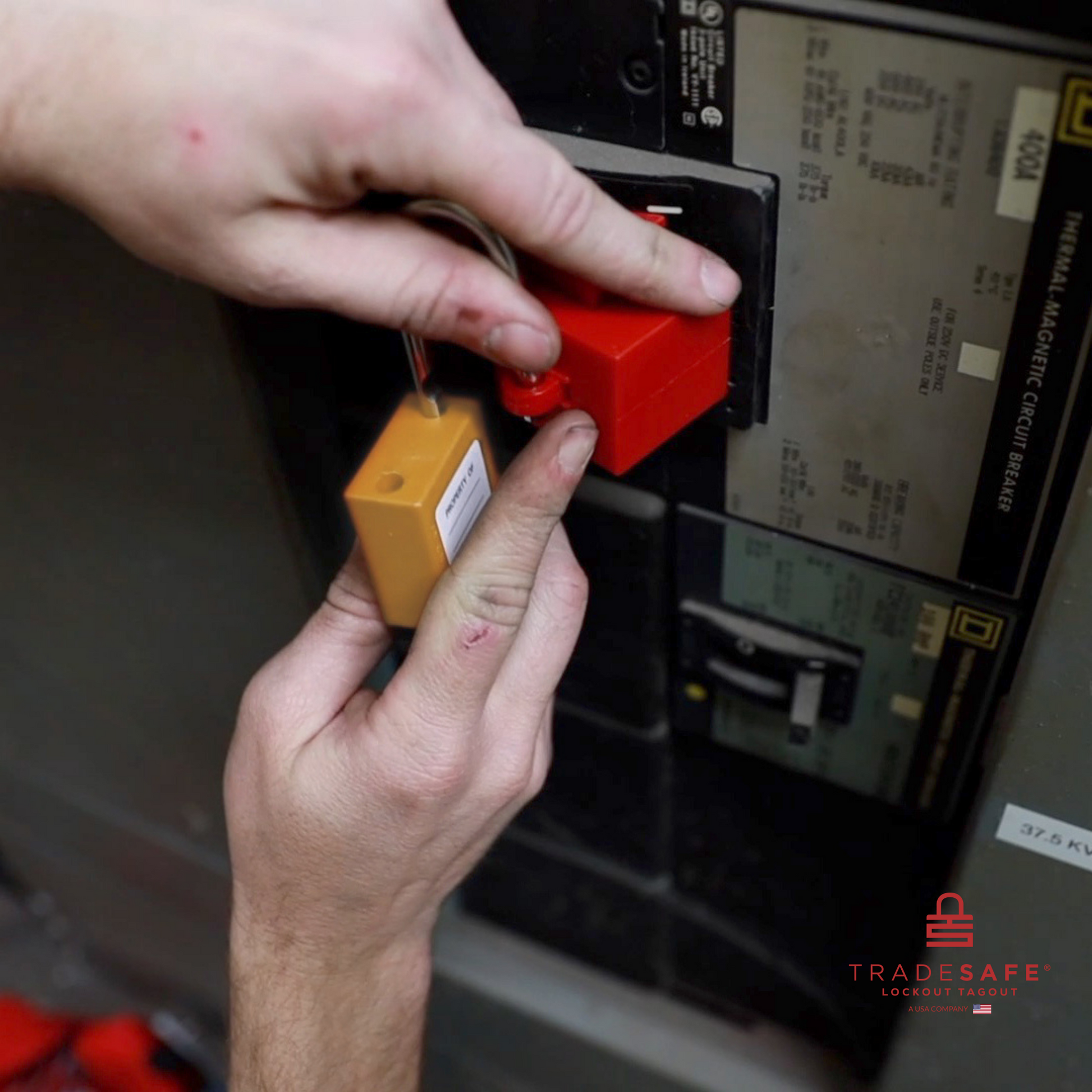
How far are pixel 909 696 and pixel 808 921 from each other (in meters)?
0.30

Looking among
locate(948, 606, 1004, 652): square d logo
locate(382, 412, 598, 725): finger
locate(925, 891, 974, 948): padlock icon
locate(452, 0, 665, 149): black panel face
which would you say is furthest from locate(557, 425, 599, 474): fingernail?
locate(925, 891, 974, 948): padlock icon

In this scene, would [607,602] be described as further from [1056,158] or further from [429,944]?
[1056,158]

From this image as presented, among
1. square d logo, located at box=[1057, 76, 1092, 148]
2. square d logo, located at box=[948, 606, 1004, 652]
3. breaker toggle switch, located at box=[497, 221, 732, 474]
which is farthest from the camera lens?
square d logo, located at box=[948, 606, 1004, 652]

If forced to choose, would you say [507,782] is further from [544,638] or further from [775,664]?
[775,664]

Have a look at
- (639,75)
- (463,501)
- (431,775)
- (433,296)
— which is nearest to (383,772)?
(431,775)

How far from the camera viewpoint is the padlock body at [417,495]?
52cm

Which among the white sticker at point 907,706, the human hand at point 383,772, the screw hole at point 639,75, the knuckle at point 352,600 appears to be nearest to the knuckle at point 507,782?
the human hand at point 383,772

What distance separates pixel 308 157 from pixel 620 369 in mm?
153

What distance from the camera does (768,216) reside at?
19.6 inches

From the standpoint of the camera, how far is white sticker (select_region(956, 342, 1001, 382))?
492mm

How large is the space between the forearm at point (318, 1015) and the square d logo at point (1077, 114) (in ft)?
1.84

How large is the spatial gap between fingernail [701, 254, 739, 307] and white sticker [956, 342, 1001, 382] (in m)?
0.10

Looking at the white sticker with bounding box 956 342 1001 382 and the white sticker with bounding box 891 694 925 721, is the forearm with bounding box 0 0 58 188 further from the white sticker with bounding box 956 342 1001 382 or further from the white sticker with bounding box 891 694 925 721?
the white sticker with bounding box 891 694 925 721

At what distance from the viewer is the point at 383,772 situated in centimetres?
58
